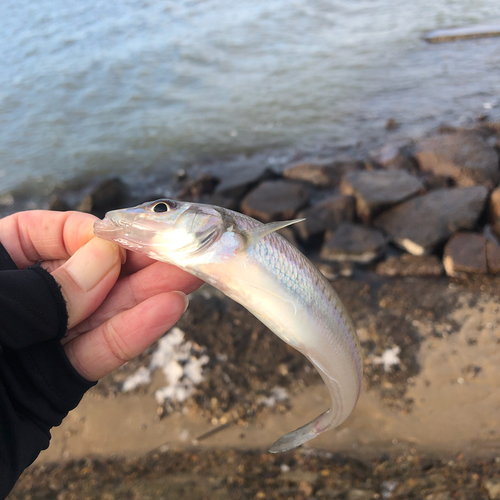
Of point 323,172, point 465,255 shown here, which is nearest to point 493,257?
point 465,255

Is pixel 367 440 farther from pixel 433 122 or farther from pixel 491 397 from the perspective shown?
pixel 433 122

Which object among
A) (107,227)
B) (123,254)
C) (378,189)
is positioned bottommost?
(378,189)

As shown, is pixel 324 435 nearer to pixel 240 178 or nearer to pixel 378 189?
pixel 378 189

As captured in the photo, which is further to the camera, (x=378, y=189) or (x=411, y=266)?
(x=378, y=189)

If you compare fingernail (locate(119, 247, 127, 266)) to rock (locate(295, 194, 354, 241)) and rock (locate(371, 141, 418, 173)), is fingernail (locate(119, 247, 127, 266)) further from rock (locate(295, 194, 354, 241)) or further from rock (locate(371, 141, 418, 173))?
rock (locate(371, 141, 418, 173))

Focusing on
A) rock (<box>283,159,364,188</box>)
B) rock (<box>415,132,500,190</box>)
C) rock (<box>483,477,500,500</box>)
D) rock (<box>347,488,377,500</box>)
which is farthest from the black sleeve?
rock (<box>415,132,500,190</box>)

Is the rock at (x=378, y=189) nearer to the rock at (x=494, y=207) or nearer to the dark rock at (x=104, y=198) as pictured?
the rock at (x=494, y=207)

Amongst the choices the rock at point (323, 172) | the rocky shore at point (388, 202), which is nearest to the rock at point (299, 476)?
the rocky shore at point (388, 202)
